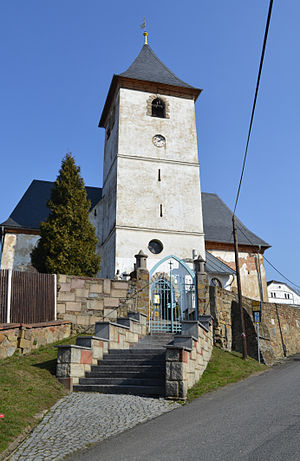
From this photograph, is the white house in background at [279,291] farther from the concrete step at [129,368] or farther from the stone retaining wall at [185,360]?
the concrete step at [129,368]

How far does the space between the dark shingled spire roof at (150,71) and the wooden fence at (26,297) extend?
15.6m

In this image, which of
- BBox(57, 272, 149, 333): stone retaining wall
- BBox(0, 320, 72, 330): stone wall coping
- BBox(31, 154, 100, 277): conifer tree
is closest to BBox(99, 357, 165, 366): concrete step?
BBox(0, 320, 72, 330): stone wall coping

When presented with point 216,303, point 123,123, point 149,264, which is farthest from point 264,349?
point 123,123

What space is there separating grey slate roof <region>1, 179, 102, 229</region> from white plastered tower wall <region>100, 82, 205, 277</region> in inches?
135

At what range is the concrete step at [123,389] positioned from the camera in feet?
26.9

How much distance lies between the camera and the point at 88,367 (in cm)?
927

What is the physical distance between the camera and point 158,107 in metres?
24.2

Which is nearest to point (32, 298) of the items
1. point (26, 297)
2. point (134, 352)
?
point (26, 297)

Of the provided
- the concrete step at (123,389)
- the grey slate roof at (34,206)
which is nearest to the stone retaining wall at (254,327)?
the concrete step at (123,389)

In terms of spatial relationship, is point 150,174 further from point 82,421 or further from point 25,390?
point 82,421

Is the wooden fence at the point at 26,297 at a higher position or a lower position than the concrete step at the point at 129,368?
higher

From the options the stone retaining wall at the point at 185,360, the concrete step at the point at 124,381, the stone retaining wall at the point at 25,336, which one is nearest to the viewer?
the stone retaining wall at the point at 185,360

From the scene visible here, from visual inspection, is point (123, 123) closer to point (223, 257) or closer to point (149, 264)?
point (149, 264)

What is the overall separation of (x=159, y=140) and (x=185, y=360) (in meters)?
16.7
